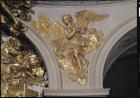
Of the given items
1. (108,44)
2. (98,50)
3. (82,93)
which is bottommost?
(82,93)

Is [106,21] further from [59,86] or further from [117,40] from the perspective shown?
[59,86]

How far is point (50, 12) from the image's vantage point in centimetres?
1078

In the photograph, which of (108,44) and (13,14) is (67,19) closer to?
(108,44)

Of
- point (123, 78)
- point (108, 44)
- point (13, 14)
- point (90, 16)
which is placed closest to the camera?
point (13, 14)

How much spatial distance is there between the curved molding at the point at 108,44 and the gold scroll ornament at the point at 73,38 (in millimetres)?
174

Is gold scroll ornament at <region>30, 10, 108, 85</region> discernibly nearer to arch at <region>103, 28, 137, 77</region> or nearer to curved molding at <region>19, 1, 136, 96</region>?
curved molding at <region>19, 1, 136, 96</region>

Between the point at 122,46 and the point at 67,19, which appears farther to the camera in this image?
the point at 122,46

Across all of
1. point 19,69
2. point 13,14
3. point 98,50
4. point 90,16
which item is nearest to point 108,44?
point 98,50

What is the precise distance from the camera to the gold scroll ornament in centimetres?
1049

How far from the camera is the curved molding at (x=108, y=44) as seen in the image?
10.4 m

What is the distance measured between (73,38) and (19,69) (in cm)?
142

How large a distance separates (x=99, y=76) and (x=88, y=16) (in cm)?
143

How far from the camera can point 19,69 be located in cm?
1072

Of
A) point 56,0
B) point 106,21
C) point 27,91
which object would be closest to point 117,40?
point 106,21
